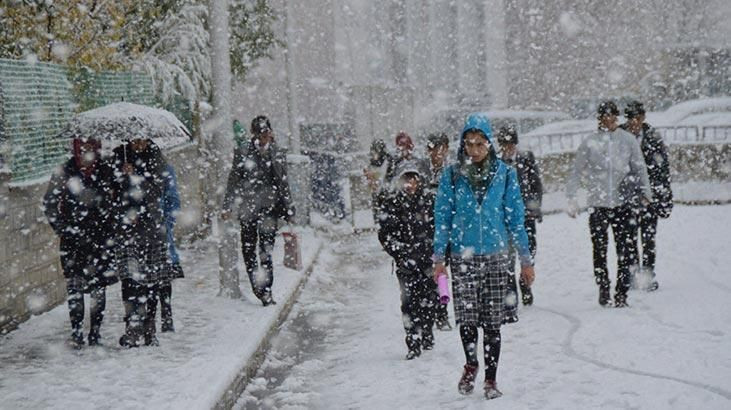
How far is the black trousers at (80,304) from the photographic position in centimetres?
695

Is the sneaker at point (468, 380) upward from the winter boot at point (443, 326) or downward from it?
upward

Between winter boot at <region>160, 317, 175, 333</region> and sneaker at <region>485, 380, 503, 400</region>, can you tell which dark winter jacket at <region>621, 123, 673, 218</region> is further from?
winter boot at <region>160, 317, 175, 333</region>

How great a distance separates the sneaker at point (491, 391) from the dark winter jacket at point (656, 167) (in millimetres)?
3734

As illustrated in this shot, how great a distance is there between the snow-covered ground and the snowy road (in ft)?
1.06

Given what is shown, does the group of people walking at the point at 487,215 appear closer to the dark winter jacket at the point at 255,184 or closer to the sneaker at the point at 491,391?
the sneaker at the point at 491,391

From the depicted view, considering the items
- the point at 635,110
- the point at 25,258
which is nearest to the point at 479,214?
the point at 635,110

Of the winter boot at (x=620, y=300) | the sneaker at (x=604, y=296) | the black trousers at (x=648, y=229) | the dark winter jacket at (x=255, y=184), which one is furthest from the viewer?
the dark winter jacket at (x=255, y=184)

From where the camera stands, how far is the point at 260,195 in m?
8.69

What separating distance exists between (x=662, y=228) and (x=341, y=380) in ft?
28.7

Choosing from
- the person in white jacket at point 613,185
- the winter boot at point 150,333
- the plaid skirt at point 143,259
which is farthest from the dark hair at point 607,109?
the winter boot at point 150,333

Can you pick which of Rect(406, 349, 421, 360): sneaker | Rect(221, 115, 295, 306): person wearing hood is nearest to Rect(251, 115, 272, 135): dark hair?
Rect(221, 115, 295, 306): person wearing hood

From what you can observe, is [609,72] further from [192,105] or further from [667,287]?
[667,287]

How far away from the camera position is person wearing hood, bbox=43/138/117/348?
6793 millimetres

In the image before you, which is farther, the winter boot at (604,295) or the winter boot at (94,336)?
the winter boot at (604,295)
